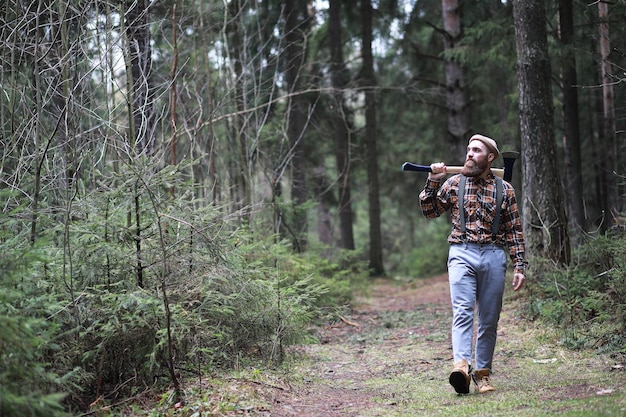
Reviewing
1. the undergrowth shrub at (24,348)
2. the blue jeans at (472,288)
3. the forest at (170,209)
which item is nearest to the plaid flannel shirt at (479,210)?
the blue jeans at (472,288)

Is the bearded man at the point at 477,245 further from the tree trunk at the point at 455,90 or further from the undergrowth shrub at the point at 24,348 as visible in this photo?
the tree trunk at the point at 455,90

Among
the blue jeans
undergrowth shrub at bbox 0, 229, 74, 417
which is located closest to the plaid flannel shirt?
the blue jeans

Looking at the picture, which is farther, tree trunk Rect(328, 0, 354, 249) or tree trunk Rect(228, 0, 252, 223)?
tree trunk Rect(328, 0, 354, 249)

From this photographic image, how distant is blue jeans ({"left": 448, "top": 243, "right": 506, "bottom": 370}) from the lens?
5.52 meters

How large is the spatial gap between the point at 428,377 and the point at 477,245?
174cm

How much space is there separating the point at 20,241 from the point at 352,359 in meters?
4.08

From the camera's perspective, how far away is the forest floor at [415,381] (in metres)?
4.97

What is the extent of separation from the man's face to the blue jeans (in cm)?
63

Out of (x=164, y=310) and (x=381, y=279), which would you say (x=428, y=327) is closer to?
(x=164, y=310)

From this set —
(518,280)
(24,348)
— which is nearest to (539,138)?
(518,280)

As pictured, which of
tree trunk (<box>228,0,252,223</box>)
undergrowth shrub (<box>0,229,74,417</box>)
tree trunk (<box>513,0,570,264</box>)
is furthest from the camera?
tree trunk (<box>228,0,252,223</box>)

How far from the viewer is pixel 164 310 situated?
5.37 metres

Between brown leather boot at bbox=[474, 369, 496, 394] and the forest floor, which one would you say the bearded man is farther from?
the forest floor

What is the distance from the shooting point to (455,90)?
53.0 feet
